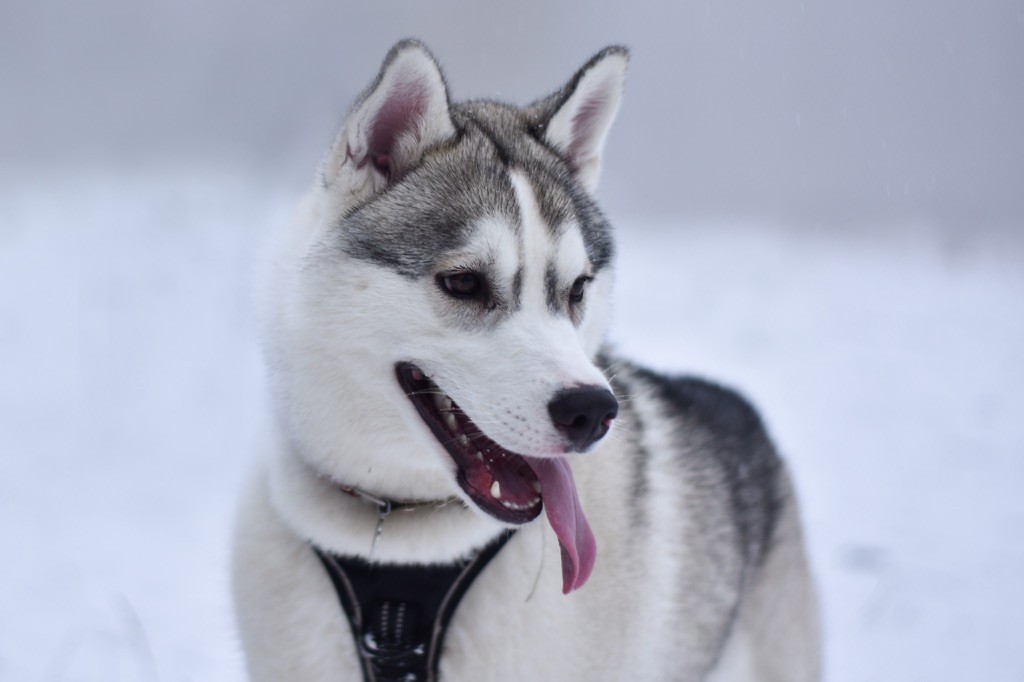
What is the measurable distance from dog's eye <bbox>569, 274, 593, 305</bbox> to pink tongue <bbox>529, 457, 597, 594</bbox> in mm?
387

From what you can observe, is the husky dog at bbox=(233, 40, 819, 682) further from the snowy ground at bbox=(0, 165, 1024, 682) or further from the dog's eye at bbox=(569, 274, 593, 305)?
the snowy ground at bbox=(0, 165, 1024, 682)

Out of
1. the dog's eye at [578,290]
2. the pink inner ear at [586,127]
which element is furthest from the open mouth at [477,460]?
the pink inner ear at [586,127]

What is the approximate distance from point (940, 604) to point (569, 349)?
321 centimetres

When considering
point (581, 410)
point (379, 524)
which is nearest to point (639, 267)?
point (379, 524)

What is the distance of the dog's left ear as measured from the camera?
87.4 inches

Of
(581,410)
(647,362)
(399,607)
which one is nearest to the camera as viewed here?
(581,410)

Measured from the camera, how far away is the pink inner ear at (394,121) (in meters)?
2.02

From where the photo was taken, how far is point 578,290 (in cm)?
206

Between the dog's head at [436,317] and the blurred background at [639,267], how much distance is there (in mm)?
470

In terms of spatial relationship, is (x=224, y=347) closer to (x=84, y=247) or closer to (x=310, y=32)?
(x=84, y=247)

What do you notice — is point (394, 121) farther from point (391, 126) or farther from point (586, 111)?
point (586, 111)

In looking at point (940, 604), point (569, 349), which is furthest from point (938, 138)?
point (569, 349)

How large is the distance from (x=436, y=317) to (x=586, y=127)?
2.68ft

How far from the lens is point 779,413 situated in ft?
21.5
